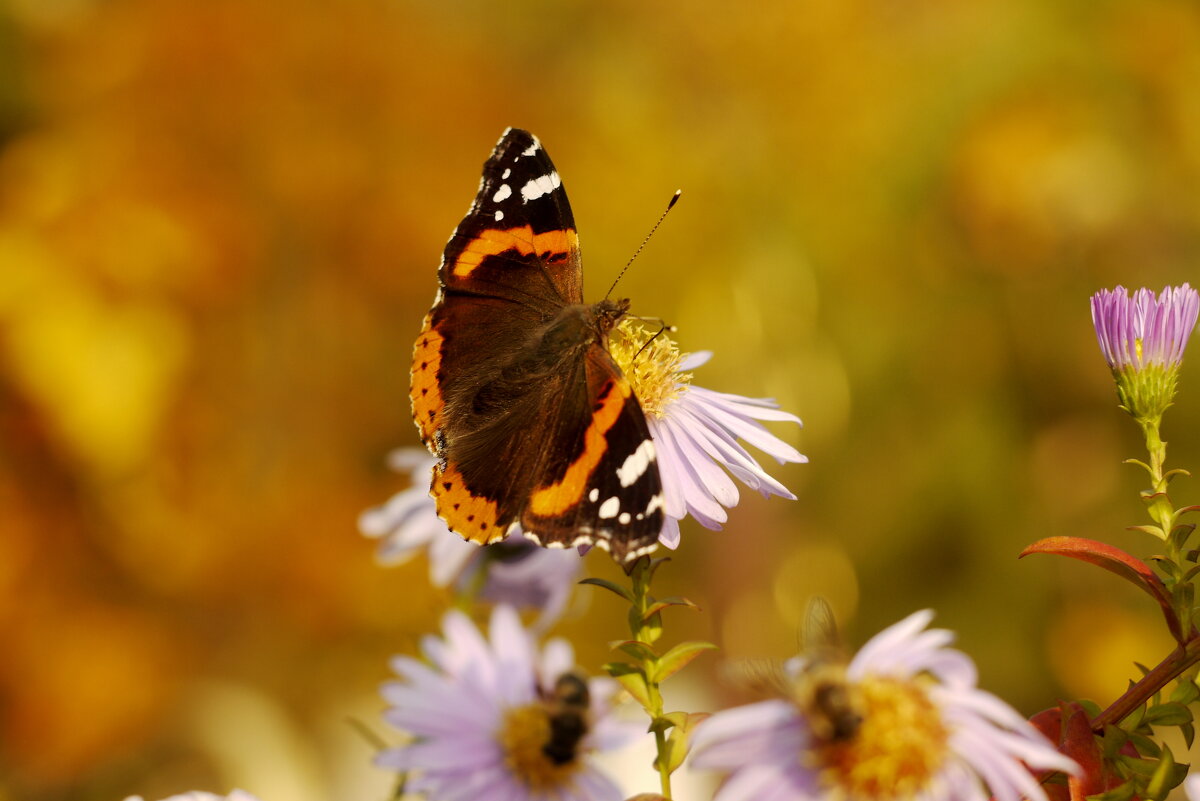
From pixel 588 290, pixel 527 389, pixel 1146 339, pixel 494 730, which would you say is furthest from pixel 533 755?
pixel 588 290

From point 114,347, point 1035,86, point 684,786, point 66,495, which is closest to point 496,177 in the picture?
point 684,786

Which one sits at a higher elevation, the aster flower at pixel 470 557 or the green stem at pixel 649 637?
the aster flower at pixel 470 557

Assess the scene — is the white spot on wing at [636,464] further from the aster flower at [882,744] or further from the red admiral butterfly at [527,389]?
the aster flower at [882,744]

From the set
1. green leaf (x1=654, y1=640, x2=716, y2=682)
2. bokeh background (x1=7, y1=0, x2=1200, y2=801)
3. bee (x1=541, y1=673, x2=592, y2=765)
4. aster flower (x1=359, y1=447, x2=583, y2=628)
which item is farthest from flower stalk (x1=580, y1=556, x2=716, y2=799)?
bokeh background (x1=7, y1=0, x2=1200, y2=801)

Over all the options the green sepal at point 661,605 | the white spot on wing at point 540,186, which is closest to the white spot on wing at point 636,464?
the green sepal at point 661,605

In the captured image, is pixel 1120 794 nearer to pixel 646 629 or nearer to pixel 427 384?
pixel 646 629

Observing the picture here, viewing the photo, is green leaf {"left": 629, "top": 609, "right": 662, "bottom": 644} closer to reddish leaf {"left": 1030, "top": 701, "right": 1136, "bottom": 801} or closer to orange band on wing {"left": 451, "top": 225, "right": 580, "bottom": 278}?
reddish leaf {"left": 1030, "top": 701, "right": 1136, "bottom": 801}

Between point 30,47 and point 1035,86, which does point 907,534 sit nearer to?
point 1035,86
